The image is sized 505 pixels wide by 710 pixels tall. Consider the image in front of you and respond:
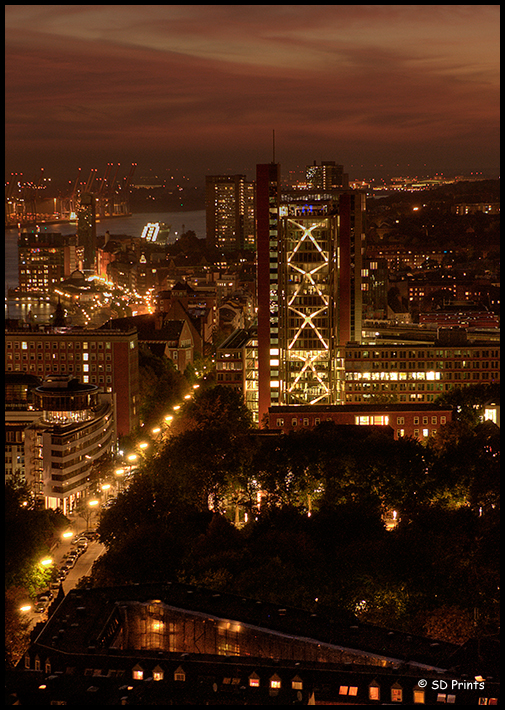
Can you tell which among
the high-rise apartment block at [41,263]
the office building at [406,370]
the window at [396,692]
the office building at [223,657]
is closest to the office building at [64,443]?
the office building at [406,370]

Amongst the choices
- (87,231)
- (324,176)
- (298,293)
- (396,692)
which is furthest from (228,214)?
(396,692)

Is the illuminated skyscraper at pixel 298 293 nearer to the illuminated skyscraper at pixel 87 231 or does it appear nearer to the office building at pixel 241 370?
the office building at pixel 241 370

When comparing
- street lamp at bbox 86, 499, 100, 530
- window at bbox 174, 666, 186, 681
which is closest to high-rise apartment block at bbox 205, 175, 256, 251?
street lamp at bbox 86, 499, 100, 530

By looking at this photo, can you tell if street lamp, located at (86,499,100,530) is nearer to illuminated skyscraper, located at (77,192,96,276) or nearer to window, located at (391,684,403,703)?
window, located at (391,684,403,703)

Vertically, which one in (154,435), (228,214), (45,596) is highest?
(228,214)

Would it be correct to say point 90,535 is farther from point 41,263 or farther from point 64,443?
point 41,263
